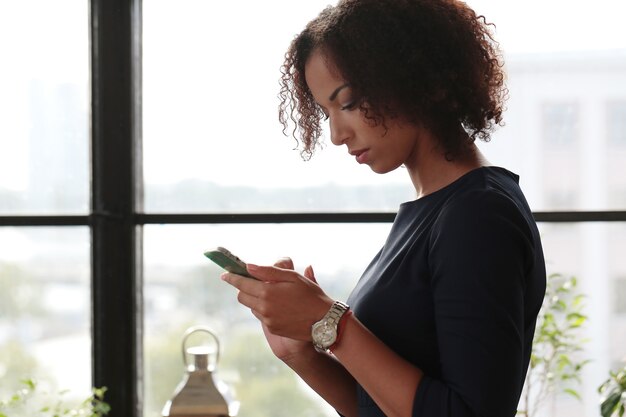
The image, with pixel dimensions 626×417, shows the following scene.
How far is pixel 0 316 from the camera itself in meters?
2.83

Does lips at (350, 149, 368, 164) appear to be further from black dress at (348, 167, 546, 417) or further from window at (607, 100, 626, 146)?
window at (607, 100, 626, 146)

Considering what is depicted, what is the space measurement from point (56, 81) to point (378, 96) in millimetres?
1753

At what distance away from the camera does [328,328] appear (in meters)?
1.28

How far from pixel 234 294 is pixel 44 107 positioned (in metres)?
0.90

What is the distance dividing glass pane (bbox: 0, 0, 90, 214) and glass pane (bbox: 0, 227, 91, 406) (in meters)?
0.12

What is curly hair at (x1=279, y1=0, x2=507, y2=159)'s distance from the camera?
4.47ft

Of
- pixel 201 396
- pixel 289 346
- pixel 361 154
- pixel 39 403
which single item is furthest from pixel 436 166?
pixel 39 403

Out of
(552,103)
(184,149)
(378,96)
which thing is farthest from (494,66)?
(184,149)

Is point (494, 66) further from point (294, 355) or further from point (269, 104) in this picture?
point (269, 104)

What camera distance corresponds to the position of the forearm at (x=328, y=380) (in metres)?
1.59

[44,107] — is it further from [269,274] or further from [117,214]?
[269,274]

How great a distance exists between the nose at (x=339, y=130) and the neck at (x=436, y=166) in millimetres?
128

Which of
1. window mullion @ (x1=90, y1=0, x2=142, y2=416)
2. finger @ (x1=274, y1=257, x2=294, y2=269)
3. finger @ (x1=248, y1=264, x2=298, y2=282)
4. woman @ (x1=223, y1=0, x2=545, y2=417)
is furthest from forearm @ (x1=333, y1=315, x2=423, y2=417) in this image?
window mullion @ (x1=90, y1=0, x2=142, y2=416)

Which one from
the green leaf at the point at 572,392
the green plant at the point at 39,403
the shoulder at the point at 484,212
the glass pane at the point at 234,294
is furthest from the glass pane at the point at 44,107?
the shoulder at the point at 484,212
